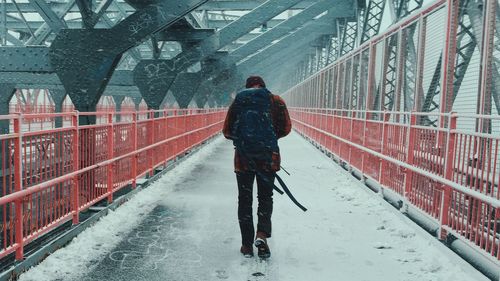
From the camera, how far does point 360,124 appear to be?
35.1 feet

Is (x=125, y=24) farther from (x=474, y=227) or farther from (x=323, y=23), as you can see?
(x=323, y=23)

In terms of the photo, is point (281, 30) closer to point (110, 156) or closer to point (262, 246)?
point (110, 156)

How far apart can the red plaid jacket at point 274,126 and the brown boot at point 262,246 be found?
671mm

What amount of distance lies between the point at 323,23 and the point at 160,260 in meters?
28.0

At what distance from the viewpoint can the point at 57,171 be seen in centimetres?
523

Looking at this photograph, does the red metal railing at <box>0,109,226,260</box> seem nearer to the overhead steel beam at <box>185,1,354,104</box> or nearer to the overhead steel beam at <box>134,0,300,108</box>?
the overhead steel beam at <box>134,0,300,108</box>

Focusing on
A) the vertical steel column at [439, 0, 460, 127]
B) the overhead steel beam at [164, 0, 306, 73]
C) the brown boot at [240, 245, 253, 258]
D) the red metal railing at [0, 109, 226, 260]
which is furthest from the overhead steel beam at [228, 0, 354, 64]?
the brown boot at [240, 245, 253, 258]

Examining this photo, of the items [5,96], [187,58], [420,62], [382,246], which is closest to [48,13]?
[420,62]

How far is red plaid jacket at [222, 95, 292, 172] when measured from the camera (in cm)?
484

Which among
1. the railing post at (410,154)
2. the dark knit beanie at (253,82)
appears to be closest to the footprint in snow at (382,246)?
the railing post at (410,154)

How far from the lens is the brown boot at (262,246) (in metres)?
4.82

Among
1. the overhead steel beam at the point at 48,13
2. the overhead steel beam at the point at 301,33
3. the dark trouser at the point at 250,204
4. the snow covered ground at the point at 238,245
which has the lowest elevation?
the snow covered ground at the point at 238,245

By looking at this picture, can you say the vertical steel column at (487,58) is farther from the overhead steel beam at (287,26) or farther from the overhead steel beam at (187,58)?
the overhead steel beam at (287,26)

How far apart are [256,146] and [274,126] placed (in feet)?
1.17
